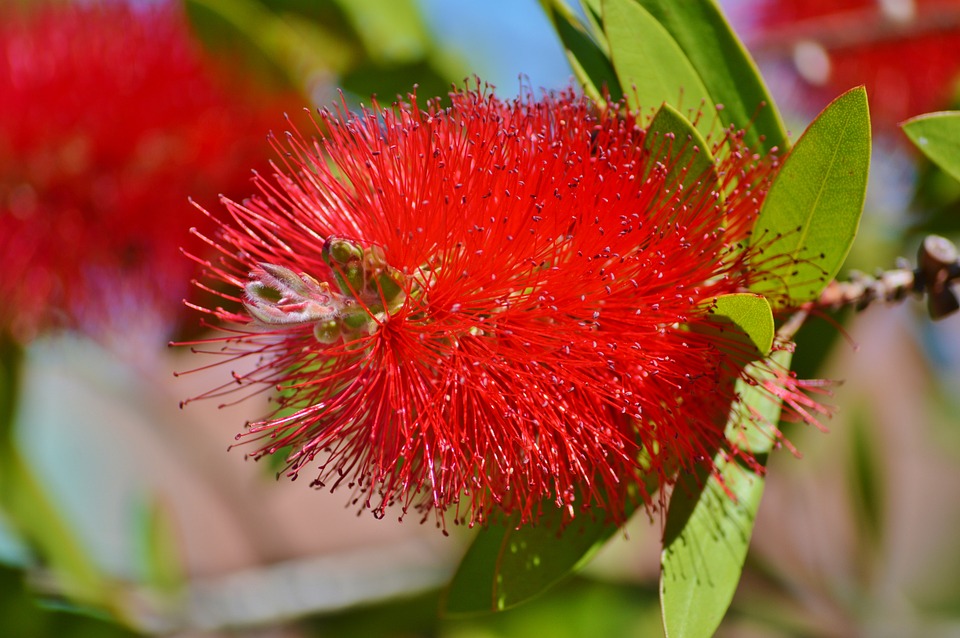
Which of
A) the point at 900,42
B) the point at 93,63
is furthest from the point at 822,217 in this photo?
the point at 93,63

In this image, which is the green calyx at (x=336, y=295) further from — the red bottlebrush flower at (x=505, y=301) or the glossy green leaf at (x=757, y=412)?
the glossy green leaf at (x=757, y=412)

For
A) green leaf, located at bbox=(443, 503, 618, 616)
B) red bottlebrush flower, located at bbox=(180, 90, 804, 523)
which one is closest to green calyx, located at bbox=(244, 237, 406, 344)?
red bottlebrush flower, located at bbox=(180, 90, 804, 523)

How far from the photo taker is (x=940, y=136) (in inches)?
37.9

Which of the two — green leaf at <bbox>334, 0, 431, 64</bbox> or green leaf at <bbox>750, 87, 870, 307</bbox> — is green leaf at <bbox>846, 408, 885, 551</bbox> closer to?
green leaf at <bbox>334, 0, 431, 64</bbox>

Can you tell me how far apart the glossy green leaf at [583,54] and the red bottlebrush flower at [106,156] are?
922 mm

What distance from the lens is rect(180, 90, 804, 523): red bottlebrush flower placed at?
0.86m

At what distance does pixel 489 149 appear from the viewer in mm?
874

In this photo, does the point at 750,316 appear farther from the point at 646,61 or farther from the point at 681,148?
the point at 646,61

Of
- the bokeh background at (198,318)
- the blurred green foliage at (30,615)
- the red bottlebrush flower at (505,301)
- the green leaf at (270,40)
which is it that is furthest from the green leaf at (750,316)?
the blurred green foliage at (30,615)

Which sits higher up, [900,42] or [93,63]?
[93,63]

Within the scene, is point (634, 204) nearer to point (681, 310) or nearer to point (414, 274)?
point (681, 310)

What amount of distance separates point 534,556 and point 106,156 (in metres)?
1.31

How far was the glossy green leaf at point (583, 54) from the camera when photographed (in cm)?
99

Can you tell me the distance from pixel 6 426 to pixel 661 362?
153 cm
